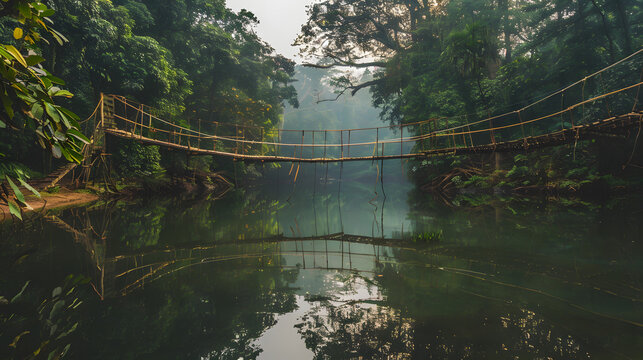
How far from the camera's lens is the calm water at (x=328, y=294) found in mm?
2057

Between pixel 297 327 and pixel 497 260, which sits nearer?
pixel 297 327

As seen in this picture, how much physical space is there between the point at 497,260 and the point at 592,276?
0.94 metres

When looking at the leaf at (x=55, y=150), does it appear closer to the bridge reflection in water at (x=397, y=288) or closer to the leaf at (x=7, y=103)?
the leaf at (x=7, y=103)

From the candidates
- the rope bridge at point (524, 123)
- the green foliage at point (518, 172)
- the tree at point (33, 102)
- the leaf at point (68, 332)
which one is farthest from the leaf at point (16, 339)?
the green foliage at point (518, 172)

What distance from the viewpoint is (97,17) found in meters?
12.2

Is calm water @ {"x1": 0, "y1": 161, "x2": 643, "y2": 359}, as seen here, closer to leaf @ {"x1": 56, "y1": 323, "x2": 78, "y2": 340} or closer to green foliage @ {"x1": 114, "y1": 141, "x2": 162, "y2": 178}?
leaf @ {"x1": 56, "y1": 323, "x2": 78, "y2": 340}

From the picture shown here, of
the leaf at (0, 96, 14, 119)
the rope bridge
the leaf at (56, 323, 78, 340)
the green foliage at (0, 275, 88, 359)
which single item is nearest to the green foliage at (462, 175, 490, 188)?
the rope bridge

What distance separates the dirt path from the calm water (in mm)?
3880

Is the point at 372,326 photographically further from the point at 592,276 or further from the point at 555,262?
the point at 555,262

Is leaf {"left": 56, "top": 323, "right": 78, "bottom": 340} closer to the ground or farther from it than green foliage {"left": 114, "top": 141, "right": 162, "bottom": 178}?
closer to the ground

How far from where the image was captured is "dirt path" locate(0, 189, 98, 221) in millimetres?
8438

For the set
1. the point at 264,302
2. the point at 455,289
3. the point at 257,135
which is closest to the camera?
the point at 264,302

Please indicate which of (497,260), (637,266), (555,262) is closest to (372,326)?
(497,260)

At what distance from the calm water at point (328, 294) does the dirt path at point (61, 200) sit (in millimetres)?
3880
